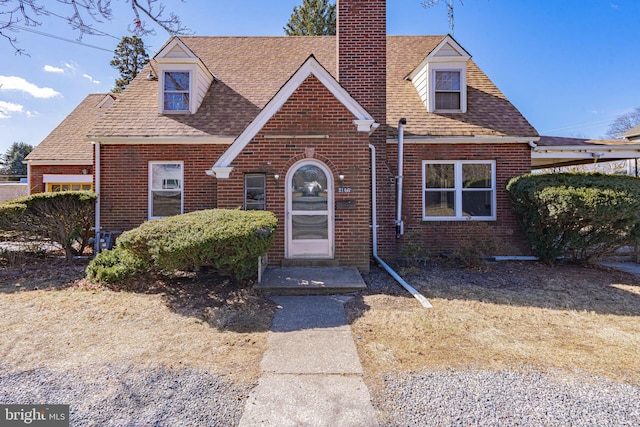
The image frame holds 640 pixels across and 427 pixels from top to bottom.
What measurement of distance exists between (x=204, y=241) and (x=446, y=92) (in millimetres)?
8663

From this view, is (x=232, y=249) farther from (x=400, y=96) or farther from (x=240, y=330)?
(x=400, y=96)

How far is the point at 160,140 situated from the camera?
921 cm

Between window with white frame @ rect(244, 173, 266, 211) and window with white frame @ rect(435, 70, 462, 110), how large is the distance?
6.15 metres

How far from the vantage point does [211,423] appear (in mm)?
2670

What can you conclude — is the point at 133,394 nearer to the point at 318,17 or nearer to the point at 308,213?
the point at 308,213

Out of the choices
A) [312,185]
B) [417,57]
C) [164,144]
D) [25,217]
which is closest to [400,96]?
[417,57]

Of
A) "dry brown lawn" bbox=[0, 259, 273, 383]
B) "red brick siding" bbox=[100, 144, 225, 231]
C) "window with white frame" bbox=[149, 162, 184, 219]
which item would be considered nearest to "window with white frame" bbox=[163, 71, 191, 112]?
"red brick siding" bbox=[100, 144, 225, 231]

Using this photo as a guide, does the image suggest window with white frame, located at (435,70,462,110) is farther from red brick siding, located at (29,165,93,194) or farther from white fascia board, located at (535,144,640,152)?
red brick siding, located at (29,165,93,194)

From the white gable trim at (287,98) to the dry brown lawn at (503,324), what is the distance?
11.9 ft

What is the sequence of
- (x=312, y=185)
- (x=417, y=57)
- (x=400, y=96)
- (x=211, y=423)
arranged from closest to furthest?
(x=211, y=423) < (x=312, y=185) < (x=400, y=96) < (x=417, y=57)

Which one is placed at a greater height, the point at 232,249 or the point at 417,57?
the point at 417,57

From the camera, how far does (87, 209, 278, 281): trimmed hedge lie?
5188 millimetres

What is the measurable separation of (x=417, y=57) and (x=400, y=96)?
2838mm

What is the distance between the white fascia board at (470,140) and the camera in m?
9.04
